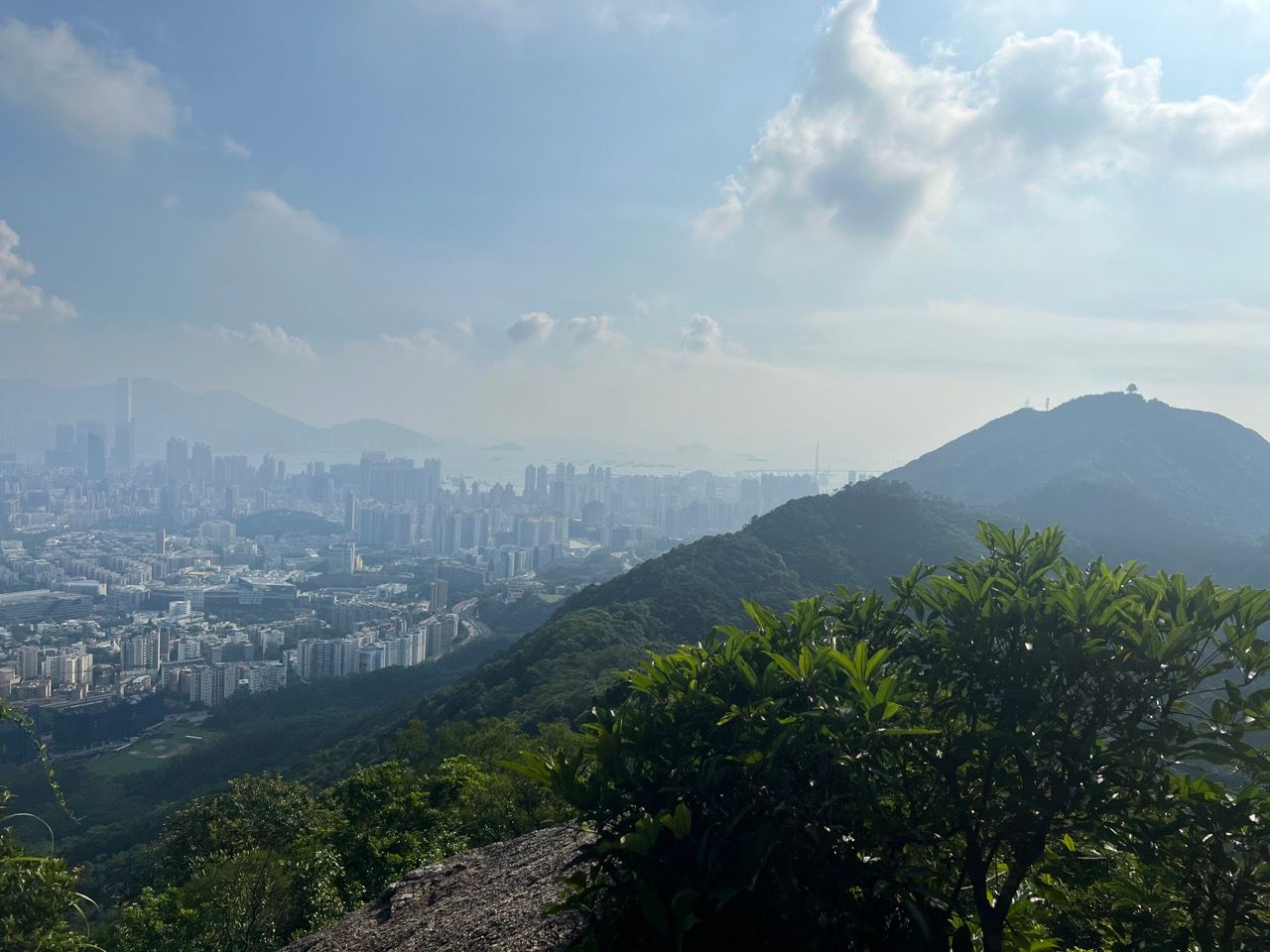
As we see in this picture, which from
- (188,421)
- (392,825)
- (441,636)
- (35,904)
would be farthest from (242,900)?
(188,421)

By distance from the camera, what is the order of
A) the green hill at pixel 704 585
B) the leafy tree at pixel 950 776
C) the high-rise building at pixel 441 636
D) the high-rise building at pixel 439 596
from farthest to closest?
the high-rise building at pixel 439 596 < the high-rise building at pixel 441 636 < the green hill at pixel 704 585 < the leafy tree at pixel 950 776

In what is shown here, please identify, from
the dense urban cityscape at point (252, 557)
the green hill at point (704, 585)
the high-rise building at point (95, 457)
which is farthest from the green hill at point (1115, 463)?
the high-rise building at point (95, 457)

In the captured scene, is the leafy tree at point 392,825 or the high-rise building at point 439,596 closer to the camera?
the leafy tree at point 392,825

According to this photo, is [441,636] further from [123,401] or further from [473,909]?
[123,401]

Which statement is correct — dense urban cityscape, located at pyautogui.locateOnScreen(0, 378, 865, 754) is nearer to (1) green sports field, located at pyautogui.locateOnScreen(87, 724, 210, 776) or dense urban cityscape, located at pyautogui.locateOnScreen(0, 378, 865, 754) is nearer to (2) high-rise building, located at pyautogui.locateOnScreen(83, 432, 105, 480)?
(2) high-rise building, located at pyautogui.locateOnScreen(83, 432, 105, 480)

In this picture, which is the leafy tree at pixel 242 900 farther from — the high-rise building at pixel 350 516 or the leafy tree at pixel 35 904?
the high-rise building at pixel 350 516

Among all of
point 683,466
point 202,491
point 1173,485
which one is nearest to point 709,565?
point 1173,485
